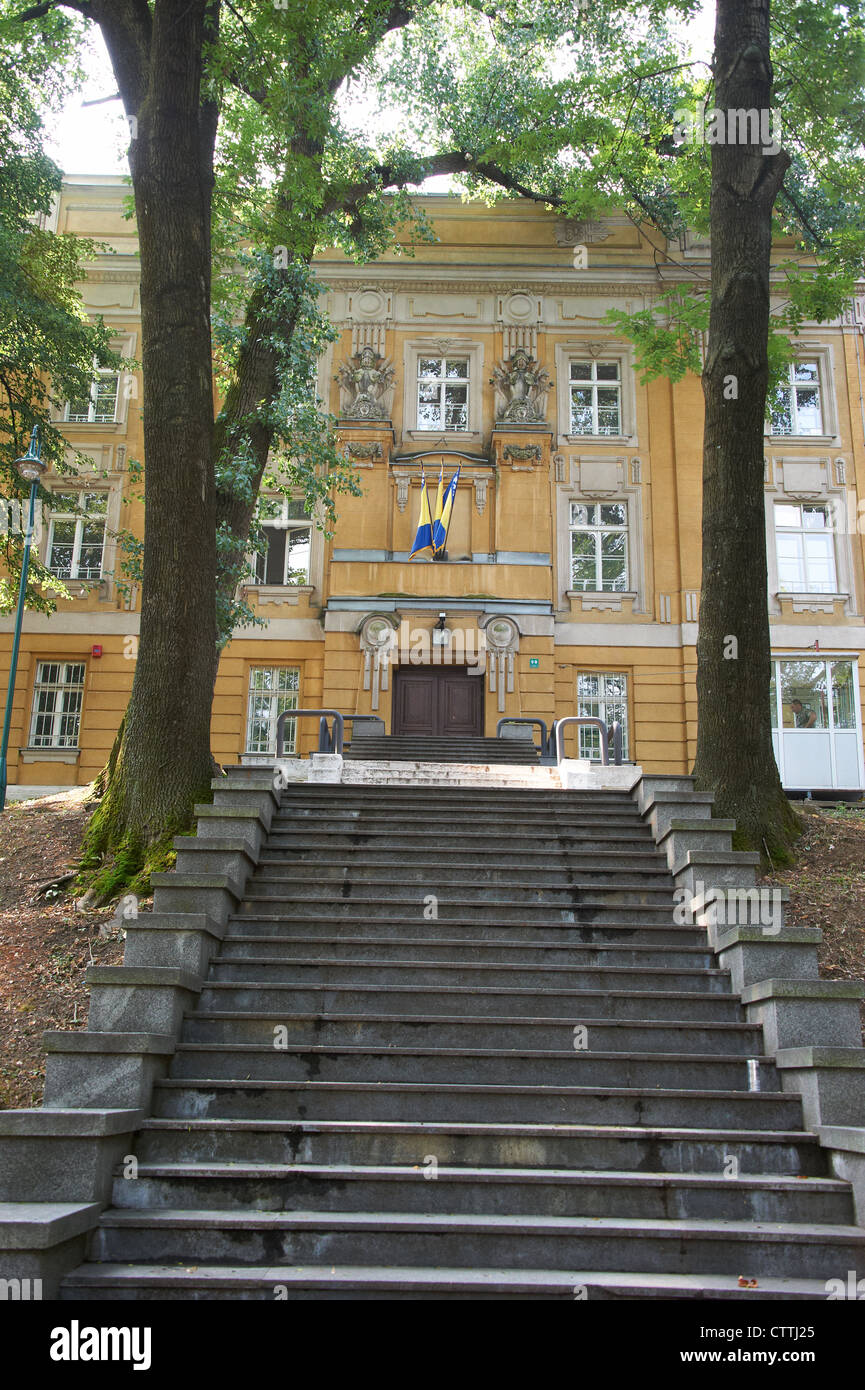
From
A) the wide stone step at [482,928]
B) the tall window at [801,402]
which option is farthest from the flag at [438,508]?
the wide stone step at [482,928]

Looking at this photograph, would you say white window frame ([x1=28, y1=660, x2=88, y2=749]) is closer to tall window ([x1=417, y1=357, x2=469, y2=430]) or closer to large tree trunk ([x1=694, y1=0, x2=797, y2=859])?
tall window ([x1=417, y1=357, x2=469, y2=430])

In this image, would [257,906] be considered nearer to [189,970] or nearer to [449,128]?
[189,970]

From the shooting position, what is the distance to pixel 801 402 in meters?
26.2

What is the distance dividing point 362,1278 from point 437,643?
1885 centimetres

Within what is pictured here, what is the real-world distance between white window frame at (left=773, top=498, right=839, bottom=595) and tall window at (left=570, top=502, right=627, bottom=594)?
12.1ft

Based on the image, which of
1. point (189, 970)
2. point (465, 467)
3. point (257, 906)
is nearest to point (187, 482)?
point (257, 906)

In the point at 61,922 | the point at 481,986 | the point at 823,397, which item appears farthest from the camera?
the point at 823,397

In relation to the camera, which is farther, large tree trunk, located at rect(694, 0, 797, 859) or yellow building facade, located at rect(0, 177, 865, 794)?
yellow building facade, located at rect(0, 177, 865, 794)

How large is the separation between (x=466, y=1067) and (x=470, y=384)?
21.9 m

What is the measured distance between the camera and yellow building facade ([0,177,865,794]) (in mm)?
23812

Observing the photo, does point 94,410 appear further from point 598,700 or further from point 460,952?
point 460,952

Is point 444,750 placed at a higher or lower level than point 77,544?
lower

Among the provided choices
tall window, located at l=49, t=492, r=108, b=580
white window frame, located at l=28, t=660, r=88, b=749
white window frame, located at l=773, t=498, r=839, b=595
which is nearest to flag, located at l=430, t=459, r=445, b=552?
tall window, located at l=49, t=492, r=108, b=580

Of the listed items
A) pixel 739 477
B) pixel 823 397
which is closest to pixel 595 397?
pixel 823 397
